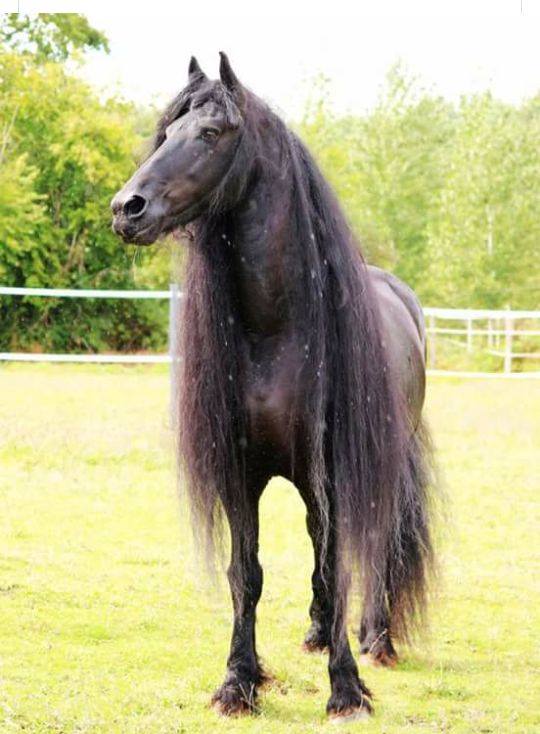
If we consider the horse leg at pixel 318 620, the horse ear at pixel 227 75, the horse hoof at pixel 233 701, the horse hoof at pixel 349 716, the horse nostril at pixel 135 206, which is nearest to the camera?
the horse nostril at pixel 135 206

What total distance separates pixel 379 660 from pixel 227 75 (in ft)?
8.00

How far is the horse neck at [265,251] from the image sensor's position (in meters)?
3.57

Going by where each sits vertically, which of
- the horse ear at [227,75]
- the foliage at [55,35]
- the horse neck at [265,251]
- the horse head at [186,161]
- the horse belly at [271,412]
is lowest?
the horse belly at [271,412]

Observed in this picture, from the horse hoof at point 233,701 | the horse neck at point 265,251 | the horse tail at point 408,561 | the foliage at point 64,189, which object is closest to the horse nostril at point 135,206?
the horse neck at point 265,251

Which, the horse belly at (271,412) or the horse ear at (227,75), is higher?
the horse ear at (227,75)

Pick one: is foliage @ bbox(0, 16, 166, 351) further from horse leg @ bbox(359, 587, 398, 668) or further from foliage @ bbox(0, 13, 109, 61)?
horse leg @ bbox(359, 587, 398, 668)

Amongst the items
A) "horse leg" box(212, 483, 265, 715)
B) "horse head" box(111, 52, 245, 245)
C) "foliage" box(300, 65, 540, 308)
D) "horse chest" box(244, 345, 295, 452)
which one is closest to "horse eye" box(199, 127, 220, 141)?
"horse head" box(111, 52, 245, 245)

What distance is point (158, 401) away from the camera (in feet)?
46.7

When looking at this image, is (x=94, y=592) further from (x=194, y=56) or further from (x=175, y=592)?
(x=194, y=56)

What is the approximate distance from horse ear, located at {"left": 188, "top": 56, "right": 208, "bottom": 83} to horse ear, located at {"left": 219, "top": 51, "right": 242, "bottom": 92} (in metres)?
0.08

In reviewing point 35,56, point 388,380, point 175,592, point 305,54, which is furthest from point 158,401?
point 305,54

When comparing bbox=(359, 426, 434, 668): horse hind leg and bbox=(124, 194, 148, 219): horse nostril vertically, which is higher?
bbox=(124, 194, 148, 219): horse nostril

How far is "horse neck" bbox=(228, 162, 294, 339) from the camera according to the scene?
141 inches

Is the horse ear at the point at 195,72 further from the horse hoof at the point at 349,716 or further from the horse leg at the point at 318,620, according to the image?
the horse hoof at the point at 349,716
